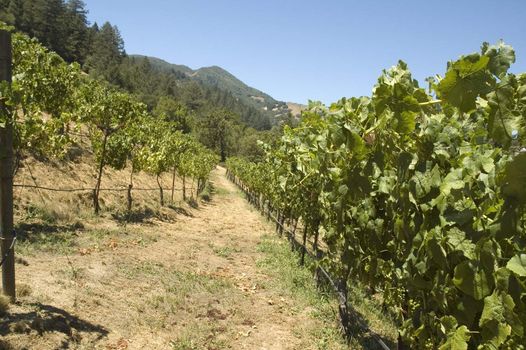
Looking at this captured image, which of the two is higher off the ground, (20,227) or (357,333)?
(20,227)

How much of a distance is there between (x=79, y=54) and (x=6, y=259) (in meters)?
85.9

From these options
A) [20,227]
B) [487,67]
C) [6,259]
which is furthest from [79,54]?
[487,67]

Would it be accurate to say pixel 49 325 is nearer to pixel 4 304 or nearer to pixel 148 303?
pixel 4 304

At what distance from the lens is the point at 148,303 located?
761 cm

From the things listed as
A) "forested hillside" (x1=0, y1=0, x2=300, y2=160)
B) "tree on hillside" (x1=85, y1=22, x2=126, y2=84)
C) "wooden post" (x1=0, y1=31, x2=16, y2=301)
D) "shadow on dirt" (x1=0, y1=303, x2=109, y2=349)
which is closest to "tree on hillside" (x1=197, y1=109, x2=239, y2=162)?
"forested hillside" (x1=0, y1=0, x2=300, y2=160)

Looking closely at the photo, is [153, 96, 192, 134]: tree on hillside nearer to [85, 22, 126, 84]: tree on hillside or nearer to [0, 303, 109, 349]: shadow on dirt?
[85, 22, 126, 84]: tree on hillside

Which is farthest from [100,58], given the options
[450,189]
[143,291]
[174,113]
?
[450,189]

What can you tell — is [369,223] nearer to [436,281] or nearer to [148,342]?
[436,281]

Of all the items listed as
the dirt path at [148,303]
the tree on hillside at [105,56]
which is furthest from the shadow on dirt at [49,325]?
the tree on hillside at [105,56]

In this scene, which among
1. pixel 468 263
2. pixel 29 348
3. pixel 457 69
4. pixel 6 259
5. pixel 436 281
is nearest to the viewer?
pixel 457 69

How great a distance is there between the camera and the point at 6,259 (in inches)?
222

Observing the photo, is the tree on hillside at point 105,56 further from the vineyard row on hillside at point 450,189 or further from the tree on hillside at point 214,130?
the vineyard row on hillside at point 450,189

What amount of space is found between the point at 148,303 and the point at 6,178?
3576 mm

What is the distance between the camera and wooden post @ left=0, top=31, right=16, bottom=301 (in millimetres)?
5406
